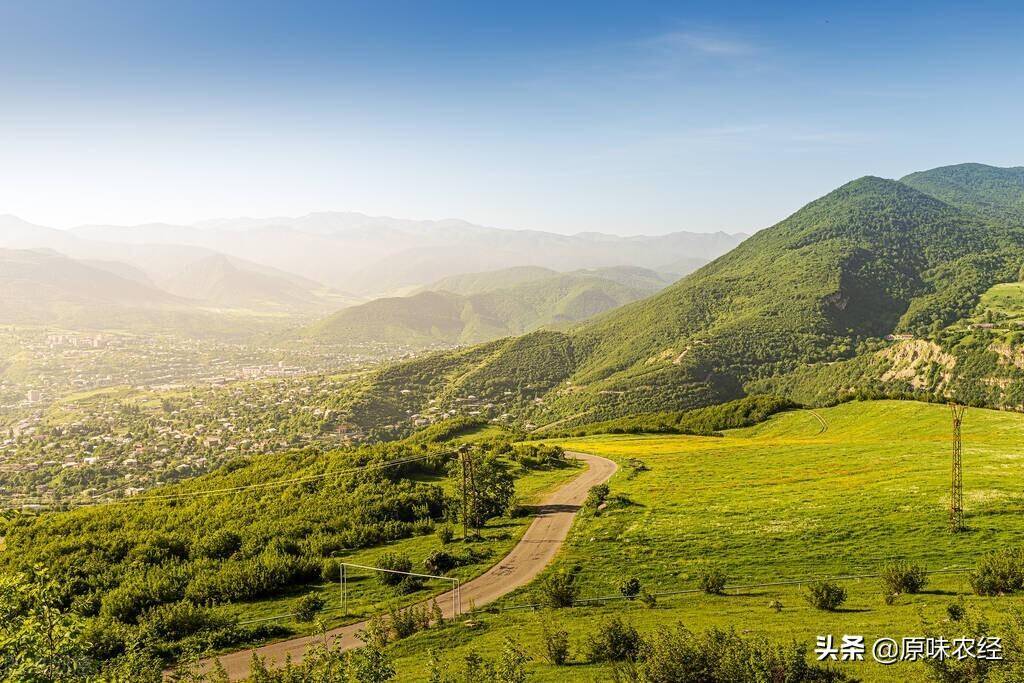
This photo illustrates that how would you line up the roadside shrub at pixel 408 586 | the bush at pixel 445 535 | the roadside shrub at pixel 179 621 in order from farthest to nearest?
the bush at pixel 445 535
the roadside shrub at pixel 408 586
the roadside shrub at pixel 179 621

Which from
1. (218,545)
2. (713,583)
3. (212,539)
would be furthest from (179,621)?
(713,583)

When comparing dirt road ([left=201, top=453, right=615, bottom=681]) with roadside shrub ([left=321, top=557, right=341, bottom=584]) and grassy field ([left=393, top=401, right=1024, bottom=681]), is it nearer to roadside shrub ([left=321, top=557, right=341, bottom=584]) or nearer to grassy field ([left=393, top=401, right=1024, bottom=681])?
grassy field ([left=393, top=401, right=1024, bottom=681])

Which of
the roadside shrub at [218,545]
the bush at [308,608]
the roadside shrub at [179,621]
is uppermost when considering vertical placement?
the roadside shrub at [179,621]

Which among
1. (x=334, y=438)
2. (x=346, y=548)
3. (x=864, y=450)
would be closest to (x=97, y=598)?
(x=346, y=548)

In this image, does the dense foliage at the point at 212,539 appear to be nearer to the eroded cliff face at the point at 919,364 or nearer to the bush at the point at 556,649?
the bush at the point at 556,649

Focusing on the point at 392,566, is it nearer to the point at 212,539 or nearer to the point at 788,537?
the point at 212,539

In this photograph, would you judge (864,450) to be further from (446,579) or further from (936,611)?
(446,579)

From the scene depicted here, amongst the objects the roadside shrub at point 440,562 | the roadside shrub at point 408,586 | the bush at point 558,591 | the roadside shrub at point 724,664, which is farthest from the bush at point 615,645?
the roadside shrub at point 440,562
